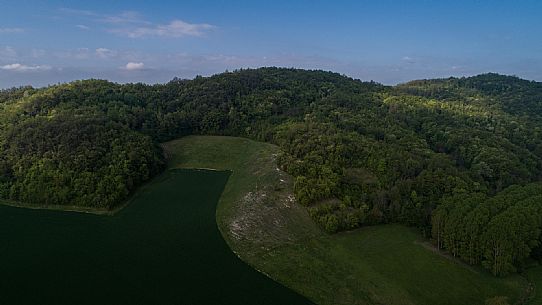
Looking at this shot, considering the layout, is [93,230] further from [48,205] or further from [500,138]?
[500,138]

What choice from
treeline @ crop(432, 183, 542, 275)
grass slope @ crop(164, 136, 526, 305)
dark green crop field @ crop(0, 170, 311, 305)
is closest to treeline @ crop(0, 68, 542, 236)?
grass slope @ crop(164, 136, 526, 305)

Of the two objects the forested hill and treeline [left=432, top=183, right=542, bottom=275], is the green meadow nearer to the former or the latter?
treeline [left=432, top=183, right=542, bottom=275]

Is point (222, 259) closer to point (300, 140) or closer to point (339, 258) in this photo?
point (339, 258)

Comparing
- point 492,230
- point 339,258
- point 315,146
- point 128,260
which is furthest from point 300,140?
point 128,260

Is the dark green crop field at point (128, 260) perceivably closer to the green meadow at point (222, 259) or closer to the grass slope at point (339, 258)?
the green meadow at point (222, 259)

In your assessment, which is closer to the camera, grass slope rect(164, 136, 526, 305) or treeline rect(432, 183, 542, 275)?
grass slope rect(164, 136, 526, 305)

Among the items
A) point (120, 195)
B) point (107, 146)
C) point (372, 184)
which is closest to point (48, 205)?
point (120, 195)

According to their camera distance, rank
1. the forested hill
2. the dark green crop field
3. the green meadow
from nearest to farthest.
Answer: the dark green crop field, the green meadow, the forested hill

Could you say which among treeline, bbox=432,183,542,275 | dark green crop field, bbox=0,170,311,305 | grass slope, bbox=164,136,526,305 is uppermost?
treeline, bbox=432,183,542,275
